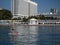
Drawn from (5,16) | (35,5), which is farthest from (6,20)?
(35,5)

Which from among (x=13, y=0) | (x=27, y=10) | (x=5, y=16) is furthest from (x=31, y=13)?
(x=5, y=16)

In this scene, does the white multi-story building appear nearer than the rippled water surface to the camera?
No

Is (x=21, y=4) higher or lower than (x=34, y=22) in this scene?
higher

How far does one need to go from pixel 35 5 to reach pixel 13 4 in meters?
16.9

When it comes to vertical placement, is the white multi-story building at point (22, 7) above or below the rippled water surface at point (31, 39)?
above

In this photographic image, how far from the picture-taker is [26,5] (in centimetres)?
16712

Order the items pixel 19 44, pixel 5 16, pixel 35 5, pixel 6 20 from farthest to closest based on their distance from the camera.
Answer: pixel 35 5, pixel 5 16, pixel 6 20, pixel 19 44

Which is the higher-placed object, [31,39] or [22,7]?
[22,7]

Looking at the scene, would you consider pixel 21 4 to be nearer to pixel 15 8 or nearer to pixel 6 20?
pixel 15 8

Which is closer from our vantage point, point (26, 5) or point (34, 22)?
point (34, 22)

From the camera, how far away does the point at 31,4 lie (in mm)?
169000

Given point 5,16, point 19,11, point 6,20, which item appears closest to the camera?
point 6,20

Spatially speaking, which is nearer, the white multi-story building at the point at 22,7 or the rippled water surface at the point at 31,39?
the rippled water surface at the point at 31,39

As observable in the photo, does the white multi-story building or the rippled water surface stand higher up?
the white multi-story building
